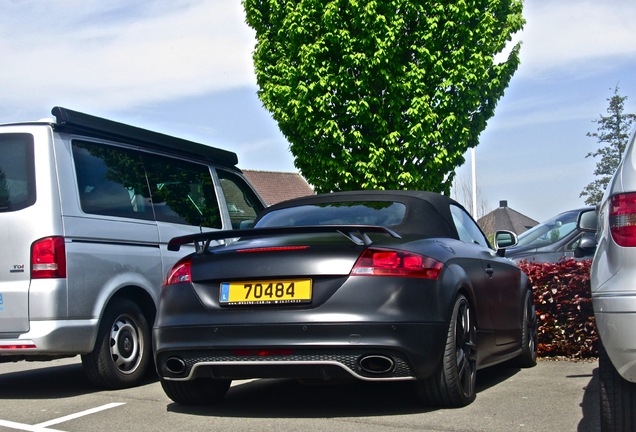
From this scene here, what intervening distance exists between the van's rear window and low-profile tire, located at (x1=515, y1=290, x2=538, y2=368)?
13.6ft

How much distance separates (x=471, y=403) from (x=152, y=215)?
3580 mm

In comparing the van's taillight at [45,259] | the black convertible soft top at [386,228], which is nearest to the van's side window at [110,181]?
the van's taillight at [45,259]

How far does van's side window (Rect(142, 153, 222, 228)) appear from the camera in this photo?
834 cm

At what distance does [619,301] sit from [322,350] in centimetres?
191

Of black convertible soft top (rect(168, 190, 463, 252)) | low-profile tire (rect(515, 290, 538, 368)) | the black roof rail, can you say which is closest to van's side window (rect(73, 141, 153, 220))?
the black roof rail

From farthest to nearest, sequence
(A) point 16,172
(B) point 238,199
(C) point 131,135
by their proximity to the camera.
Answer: (B) point 238,199 → (C) point 131,135 → (A) point 16,172

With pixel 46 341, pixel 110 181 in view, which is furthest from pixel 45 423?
pixel 110 181

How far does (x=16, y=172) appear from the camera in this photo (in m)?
6.98

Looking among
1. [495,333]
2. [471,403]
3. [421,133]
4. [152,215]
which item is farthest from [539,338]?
[421,133]

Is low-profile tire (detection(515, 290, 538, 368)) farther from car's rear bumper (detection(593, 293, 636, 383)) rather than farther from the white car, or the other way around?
car's rear bumper (detection(593, 293, 636, 383))

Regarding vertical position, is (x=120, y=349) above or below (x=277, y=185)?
below

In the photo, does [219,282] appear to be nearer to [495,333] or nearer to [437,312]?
[437,312]

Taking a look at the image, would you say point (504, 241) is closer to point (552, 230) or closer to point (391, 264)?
point (391, 264)

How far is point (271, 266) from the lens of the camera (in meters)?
5.33
